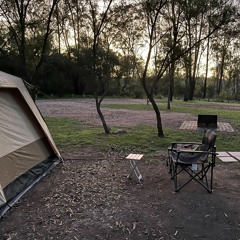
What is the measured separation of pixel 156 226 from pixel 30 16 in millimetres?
6799

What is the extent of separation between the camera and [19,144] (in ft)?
13.0

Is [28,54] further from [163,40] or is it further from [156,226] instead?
A: [156,226]

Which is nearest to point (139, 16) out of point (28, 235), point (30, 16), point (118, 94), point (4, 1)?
point (30, 16)

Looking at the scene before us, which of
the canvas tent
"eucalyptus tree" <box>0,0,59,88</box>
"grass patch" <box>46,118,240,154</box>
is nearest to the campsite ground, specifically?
the canvas tent

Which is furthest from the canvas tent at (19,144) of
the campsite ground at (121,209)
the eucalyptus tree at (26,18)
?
the eucalyptus tree at (26,18)

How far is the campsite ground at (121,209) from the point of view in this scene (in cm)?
260

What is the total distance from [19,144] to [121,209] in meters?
1.91

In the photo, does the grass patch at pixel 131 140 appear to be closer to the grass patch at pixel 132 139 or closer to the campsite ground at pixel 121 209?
the grass patch at pixel 132 139

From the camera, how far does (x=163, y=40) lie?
24.4ft

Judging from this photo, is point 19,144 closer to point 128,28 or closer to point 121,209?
point 121,209

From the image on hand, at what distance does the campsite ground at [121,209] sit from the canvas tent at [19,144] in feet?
0.62

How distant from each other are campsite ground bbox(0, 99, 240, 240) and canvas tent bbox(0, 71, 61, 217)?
19 cm

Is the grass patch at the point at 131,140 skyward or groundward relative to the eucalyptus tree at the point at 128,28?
groundward

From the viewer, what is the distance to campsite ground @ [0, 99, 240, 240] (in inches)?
102
